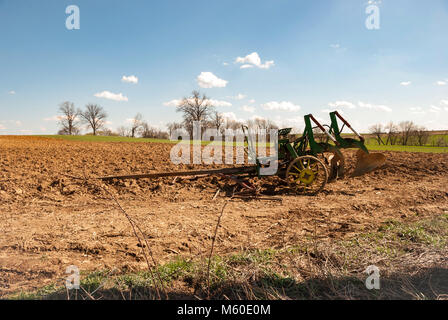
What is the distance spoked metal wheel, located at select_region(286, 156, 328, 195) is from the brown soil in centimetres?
34

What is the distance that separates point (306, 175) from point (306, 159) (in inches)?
20.3

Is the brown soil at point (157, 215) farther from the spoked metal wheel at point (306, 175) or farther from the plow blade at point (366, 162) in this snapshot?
the plow blade at point (366, 162)

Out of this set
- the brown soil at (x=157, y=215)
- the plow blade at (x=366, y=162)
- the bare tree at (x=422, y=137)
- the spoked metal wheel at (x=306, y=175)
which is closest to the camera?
the brown soil at (x=157, y=215)

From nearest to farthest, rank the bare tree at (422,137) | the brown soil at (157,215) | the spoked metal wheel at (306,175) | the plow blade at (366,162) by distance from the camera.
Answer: the brown soil at (157,215) → the spoked metal wheel at (306,175) → the plow blade at (366,162) → the bare tree at (422,137)

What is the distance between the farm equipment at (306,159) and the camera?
294 inches

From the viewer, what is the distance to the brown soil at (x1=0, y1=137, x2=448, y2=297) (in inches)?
155

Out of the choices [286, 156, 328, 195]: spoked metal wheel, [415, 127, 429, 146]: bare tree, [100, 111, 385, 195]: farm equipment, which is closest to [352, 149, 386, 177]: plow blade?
[100, 111, 385, 195]: farm equipment

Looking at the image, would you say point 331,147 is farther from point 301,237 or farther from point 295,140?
point 301,237

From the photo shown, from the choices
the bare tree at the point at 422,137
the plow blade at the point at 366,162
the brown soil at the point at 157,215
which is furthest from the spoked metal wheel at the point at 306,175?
A: the bare tree at the point at 422,137

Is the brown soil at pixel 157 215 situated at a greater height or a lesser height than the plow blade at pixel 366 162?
lesser

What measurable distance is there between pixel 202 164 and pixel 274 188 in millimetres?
5214

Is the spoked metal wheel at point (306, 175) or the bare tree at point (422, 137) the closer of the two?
the spoked metal wheel at point (306, 175)

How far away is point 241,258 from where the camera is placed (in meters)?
3.49
